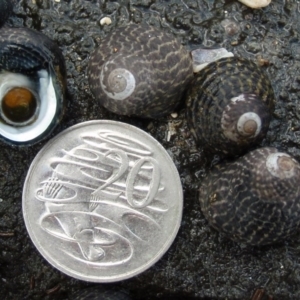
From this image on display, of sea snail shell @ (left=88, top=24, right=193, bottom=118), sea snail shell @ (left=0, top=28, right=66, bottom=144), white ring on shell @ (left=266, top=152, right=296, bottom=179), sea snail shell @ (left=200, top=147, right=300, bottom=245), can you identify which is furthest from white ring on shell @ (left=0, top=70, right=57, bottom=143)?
white ring on shell @ (left=266, top=152, right=296, bottom=179)

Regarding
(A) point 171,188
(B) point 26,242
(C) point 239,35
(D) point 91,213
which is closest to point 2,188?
(B) point 26,242

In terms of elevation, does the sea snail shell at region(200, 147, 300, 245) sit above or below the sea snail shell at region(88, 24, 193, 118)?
below

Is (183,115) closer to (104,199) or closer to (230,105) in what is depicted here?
(230,105)

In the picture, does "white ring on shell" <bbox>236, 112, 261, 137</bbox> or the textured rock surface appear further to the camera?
the textured rock surface

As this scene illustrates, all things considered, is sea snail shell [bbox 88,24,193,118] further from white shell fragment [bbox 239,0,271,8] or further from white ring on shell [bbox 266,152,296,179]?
white ring on shell [bbox 266,152,296,179]

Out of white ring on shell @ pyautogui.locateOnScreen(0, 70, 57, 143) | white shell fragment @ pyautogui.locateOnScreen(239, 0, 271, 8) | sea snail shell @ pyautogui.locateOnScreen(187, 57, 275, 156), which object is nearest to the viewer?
sea snail shell @ pyautogui.locateOnScreen(187, 57, 275, 156)

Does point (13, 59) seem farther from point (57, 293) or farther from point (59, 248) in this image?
point (57, 293)

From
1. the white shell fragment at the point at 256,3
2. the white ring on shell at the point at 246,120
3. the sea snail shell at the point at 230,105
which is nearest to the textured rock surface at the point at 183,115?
the white shell fragment at the point at 256,3

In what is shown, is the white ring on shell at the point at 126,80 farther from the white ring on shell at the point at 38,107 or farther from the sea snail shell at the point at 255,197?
the sea snail shell at the point at 255,197
